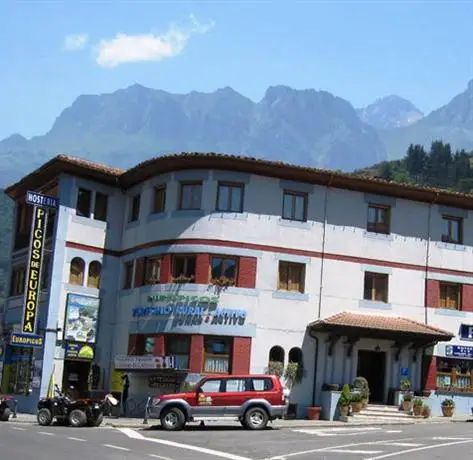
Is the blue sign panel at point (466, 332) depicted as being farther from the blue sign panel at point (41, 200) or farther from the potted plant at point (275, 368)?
the blue sign panel at point (41, 200)

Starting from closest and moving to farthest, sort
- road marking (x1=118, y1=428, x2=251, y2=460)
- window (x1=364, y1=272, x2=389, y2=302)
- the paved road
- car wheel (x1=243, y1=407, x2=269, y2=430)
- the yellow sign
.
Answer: the paved road → road marking (x1=118, y1=428, x2=251, y2=460) → car wheel (x1=243, y1=407, x2=269, y2=430) → the yellow sign → window (x1=364, y1=272, x2=389, y2=302)

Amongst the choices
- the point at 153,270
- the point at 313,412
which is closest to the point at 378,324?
the point at 313,412

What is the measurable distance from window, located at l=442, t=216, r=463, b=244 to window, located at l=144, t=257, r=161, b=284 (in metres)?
13.3

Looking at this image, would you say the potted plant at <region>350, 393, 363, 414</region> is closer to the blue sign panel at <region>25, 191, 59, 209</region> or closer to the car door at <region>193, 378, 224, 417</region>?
the car door at <region>193, 378, 224, 417</region>

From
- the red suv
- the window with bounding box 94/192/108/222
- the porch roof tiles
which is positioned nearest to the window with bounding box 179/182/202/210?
the window with bounding box 94/192/108/222

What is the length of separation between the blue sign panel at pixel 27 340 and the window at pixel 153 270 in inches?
209

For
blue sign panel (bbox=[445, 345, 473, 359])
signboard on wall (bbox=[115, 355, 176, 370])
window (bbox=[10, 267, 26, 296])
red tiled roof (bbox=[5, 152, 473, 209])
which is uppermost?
red tiled roof (bbox=[5, 152, 473, 209])

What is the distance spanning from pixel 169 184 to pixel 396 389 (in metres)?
13.2

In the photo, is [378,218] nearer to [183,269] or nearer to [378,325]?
[378,325]

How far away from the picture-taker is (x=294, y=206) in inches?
1437

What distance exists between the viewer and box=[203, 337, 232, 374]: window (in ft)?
113

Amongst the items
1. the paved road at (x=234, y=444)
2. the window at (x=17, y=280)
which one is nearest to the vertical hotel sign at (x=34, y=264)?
the window at (x=17, y=280)

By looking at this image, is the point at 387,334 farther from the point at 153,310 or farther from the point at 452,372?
the point at 153,310

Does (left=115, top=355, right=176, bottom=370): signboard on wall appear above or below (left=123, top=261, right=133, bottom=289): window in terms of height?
below
